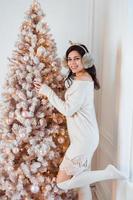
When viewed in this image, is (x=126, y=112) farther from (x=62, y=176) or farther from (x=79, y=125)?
(x=62, y=176)

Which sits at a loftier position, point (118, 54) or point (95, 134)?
point (118, 54)

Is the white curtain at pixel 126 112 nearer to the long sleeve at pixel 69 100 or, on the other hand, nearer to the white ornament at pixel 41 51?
the long sleeve at pixel 69 100

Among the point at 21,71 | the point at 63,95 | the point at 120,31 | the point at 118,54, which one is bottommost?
the point at 63,95

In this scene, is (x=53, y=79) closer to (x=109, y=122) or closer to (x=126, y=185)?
(x=109, y=122)

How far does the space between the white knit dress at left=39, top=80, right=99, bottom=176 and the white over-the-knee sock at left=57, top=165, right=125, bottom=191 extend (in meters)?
0.04

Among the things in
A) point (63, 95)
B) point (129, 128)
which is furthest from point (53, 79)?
point (129, 128)

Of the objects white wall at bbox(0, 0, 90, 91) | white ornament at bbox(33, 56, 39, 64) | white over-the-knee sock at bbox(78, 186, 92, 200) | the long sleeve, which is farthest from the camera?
white wall at bbox(0, 0, 90, 91)

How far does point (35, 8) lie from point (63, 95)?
730mm

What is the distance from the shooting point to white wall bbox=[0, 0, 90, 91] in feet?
9.61

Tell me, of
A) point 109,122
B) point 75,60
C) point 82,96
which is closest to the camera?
point 82,96

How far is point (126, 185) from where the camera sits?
2072mm

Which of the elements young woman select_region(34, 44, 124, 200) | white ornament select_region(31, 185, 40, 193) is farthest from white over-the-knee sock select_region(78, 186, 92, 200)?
white ornament select_region(31, 185, 40, 193)

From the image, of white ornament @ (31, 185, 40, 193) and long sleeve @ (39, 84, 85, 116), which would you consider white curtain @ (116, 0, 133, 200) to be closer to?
long sleeve @ (39, 84, 85, 116)

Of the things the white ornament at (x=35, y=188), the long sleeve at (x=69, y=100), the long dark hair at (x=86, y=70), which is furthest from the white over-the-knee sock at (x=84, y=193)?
the long dark hair at (x=86, y=70)
